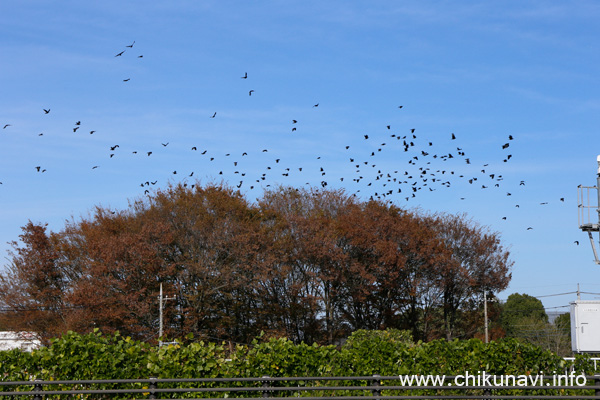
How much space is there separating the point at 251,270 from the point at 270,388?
36.0m

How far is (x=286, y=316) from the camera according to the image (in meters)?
53.5

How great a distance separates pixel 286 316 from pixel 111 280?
13.8 meters

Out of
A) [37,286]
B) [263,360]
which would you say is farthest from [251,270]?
[263,360]

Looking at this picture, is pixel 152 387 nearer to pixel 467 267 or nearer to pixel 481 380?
pixel 481 380

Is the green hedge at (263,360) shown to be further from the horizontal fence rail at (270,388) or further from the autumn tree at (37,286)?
the autumn tree at (37,286)

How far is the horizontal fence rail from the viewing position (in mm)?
14648

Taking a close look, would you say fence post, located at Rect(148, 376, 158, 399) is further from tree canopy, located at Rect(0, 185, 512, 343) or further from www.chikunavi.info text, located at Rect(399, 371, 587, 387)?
tree canopy, located at Rect(0, 185, 512, 343)

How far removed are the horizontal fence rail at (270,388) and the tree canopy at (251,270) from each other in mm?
33059

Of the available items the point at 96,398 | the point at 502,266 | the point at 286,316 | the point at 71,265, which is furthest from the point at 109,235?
the point at 96,398

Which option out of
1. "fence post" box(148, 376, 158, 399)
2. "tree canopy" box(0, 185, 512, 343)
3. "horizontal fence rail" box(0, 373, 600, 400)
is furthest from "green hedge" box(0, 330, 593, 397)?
"tree canopy" box(0, 185, 512, 343)

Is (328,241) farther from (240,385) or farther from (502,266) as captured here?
(240,385)

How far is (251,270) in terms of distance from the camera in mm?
50812

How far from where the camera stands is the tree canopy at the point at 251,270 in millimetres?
49688

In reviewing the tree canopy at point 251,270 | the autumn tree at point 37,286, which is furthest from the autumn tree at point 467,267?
the autumn tree at point 37,286
